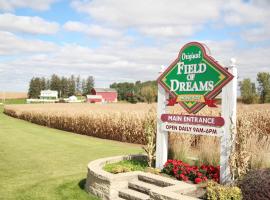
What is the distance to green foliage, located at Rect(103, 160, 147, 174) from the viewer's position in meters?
8.23

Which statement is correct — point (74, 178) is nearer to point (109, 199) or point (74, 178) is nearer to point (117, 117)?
point (109, 199)

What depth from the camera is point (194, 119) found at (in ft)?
25.6

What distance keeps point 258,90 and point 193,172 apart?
6038 cm

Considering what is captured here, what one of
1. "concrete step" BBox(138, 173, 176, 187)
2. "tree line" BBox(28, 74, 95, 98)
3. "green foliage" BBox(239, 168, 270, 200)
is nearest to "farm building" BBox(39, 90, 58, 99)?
"tree line" BBox(28, 74, 95, 98)

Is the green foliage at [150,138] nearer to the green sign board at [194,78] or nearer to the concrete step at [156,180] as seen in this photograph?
the green sign board at [194,78]

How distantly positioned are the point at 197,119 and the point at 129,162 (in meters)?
2.58

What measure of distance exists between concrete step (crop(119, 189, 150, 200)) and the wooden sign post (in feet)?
4.96

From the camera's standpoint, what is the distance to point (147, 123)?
8961 millimetres

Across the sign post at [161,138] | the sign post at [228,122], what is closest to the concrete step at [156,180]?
the sign post at [161,138]

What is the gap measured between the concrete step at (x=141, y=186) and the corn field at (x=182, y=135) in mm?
1695

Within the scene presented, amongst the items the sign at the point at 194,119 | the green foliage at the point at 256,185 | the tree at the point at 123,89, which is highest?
the tree at the point at 123,89

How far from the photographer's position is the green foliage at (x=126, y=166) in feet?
27.0

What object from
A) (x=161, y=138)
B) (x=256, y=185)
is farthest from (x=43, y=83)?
(x=256, y=185)

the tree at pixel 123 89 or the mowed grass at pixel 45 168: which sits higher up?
the tree at pixel 123 89
